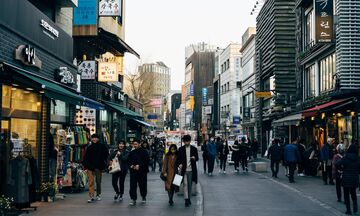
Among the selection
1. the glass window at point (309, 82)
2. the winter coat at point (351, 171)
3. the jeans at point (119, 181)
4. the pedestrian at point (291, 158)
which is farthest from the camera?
the glass window at point (309, 82)

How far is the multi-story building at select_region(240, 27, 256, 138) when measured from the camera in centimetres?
6253

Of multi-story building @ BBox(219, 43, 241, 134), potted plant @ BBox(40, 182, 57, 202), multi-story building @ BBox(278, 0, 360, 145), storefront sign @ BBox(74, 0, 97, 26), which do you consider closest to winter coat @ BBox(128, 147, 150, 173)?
potted plant @ BBox(40, 182, 57, 202)

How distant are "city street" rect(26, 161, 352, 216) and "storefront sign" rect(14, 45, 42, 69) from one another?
3839 mm

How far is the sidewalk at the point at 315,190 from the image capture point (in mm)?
15273

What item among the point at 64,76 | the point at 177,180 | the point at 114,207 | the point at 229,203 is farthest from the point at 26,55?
the point at 229,203

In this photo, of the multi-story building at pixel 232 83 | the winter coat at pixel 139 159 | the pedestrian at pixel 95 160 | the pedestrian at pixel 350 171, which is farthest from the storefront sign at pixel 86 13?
the multi-story building at pixel 232 83

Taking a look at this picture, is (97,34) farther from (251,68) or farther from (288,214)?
(251,68)

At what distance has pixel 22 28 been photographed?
14906 millimetres

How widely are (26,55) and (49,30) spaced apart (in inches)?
131

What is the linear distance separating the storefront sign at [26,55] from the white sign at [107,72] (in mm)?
14201

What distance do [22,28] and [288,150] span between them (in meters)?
12.0

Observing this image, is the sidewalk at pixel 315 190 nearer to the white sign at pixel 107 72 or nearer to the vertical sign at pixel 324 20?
the vertical sign at pixel 324 20

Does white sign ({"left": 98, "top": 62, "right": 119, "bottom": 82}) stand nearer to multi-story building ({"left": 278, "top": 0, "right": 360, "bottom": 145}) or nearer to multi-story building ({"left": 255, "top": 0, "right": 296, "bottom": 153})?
multi-story building ({"left": 278, "top": 0, "right": 360, "bottom": 145})

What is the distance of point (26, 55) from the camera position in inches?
579
